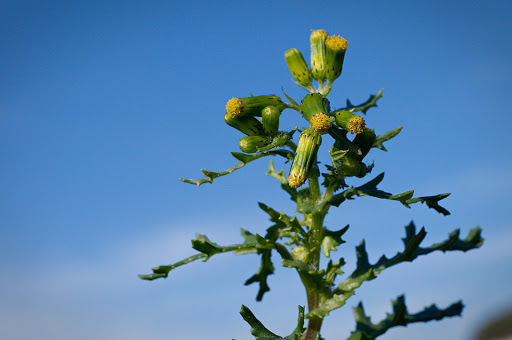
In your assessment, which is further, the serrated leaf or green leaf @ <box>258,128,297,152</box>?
the serrated leaf

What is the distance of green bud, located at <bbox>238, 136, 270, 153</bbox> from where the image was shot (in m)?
4.09

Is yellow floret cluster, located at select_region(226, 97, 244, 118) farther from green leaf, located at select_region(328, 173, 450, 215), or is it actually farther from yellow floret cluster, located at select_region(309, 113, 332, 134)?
green leaf, located at select_region(328, 173, 450, 215)

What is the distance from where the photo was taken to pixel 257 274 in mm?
5047

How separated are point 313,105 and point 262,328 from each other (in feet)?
6.00

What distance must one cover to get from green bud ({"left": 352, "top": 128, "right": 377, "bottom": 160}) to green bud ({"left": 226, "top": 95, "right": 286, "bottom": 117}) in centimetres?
70

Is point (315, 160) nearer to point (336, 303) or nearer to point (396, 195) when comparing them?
point (396, 195)

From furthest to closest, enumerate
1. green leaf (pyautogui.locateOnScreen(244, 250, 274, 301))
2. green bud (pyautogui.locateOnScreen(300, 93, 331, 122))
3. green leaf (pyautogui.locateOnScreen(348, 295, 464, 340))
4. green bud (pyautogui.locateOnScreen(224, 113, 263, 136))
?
green leaf (pyautogui.locateOnScreen(244, 250, 274, 301)), green leaf (pyautogui.locateOnScreen(348, 295, 464, 340)), green bud (pyautogui.locateOnScreen(224, 113, 263, 136)), green bud (pyautogui.locateOnScreen(300, 93, 331, 122))

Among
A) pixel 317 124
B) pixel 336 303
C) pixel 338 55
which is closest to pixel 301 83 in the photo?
pixel 338 55

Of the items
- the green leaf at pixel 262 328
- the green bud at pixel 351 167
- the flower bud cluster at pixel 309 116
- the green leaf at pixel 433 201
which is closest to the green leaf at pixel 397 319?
the green leaf at pixel 433 201

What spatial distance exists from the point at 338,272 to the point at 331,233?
14.1 inches

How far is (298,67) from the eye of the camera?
4.30m

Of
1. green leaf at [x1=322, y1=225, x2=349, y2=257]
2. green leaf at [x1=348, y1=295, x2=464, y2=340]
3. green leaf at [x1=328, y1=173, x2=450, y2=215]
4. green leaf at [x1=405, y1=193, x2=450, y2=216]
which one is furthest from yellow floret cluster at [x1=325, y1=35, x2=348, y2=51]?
green leaf at [x1=348, y1=295, x2=464, y2=340]

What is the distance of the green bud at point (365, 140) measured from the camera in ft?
13.1

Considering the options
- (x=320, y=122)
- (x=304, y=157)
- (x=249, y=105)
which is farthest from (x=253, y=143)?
(x=320, y=122)
